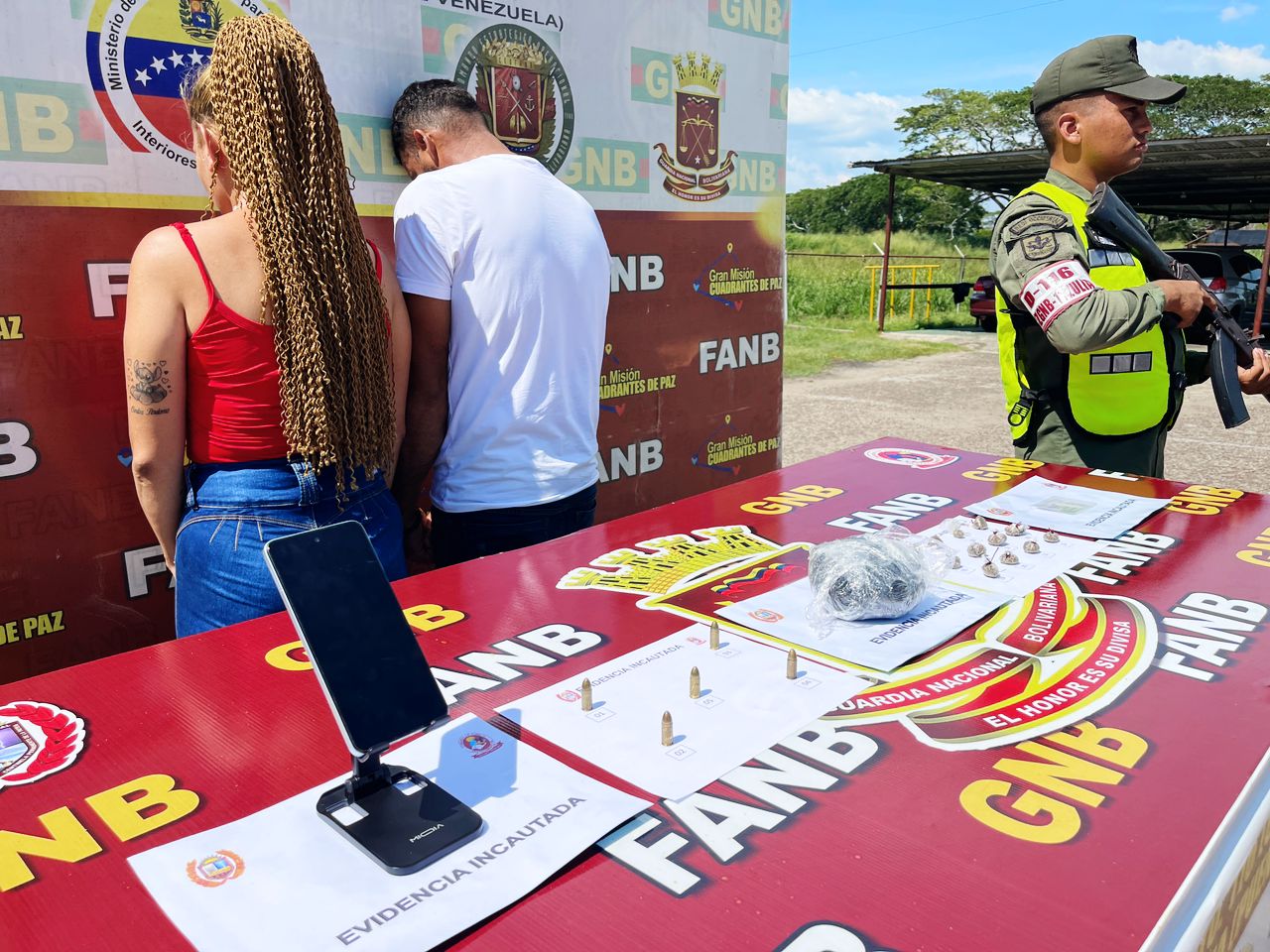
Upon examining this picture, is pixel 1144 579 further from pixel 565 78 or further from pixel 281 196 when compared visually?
pixel 565 78

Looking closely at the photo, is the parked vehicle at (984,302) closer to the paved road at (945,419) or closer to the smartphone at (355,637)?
Answer: the paved road at (945,419)

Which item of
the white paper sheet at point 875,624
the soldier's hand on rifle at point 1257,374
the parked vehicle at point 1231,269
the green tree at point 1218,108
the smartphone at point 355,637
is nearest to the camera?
the smartphone at point 355,637

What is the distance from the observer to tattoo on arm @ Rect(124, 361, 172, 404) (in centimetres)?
146

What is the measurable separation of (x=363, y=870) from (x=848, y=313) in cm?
1658

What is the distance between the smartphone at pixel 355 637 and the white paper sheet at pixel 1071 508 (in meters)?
1.33

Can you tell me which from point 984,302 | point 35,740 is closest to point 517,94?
point 35,740

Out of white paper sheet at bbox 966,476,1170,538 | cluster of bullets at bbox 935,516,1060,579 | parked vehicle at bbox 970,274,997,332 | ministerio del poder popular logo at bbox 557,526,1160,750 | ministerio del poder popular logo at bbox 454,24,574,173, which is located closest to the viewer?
ministerio del poder popular logo at bbox 557,526,1160,750

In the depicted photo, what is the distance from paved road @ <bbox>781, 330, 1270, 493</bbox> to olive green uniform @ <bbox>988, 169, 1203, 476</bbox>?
9.08 ft

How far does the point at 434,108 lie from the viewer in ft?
6.91

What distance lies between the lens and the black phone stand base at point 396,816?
2.73ft

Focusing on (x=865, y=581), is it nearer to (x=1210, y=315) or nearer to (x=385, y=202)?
(x=1210, y=315)

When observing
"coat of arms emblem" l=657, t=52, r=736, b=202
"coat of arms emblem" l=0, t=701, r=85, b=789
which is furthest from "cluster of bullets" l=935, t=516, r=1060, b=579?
"coat of arms emblem" l=657, t=52, r=736, b=202

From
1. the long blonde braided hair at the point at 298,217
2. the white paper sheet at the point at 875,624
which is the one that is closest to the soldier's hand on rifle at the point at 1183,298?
the white paper sheet at the point at 875,624

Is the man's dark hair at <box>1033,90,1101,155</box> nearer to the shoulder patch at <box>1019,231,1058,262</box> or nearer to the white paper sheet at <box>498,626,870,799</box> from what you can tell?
the shoulder patch at <box>1019,231,1058,262</box>
